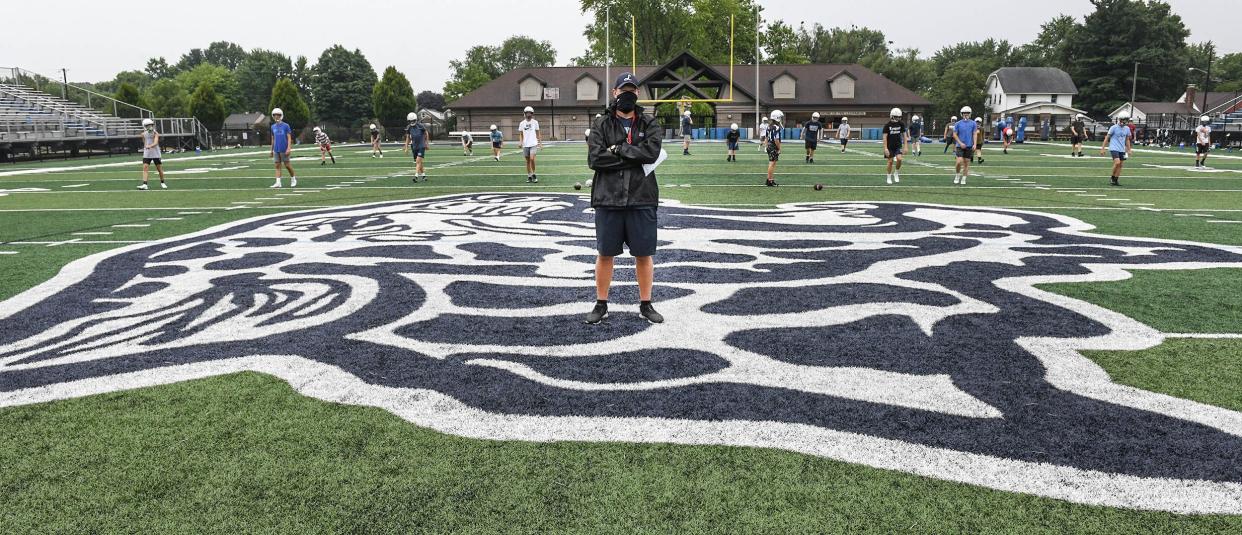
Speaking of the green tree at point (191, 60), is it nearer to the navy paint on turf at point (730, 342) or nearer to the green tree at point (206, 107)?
the green tree at point (206, 107)

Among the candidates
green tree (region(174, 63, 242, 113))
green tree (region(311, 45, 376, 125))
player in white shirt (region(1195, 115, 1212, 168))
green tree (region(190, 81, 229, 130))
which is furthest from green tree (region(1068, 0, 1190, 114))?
green tree (region(174, 63, 242, 113))

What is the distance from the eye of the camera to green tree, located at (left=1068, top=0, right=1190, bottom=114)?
83.2 m

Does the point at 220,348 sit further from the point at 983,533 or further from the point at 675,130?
the point at 675,130

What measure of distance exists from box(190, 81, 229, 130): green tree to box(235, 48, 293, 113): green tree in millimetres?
68311

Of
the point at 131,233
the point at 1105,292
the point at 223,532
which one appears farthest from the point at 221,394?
the point at 131,233

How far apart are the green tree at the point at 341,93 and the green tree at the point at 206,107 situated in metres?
25.2

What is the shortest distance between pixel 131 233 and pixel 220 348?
267 inches

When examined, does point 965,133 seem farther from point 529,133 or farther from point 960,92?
point 960,92

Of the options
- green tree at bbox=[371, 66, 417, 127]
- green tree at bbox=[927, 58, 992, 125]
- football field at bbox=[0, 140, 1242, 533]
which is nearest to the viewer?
football field at bbox=[0, 140, 1242, 533]

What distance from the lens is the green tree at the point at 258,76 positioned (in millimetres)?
128375

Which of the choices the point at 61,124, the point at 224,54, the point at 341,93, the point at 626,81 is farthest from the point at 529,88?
the point at 224,54

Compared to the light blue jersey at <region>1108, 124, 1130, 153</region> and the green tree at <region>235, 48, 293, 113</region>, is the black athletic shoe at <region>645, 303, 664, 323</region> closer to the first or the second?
the light blue jersey at <region>1108, 124, 1130, 153</region>

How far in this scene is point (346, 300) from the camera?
258 inches

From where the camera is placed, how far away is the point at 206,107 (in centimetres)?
6244
